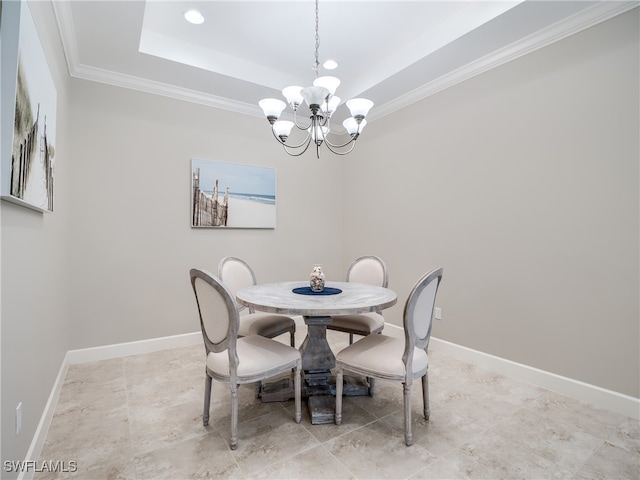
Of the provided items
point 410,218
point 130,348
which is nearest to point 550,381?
point 410,218

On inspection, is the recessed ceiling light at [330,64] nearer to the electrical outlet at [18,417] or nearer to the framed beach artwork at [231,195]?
the framed beach artwork at [231,195]

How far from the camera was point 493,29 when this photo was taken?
242 cm

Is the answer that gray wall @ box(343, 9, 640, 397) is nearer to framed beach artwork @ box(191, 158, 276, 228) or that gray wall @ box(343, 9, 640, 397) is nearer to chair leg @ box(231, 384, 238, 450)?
framed beach artwork @ box(191, 158, 276, 228)

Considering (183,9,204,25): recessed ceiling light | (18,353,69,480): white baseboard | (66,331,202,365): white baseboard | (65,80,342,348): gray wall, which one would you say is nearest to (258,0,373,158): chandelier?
(183,9,204,25): recessed ceiling light

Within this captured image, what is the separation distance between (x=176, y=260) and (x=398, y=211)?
2.43 m

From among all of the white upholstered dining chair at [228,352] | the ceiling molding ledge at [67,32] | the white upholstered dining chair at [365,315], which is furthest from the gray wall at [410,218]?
the white upholstered dining chair at [228,352]

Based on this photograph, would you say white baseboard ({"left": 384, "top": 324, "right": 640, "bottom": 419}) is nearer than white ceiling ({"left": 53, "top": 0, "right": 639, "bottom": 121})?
Yes

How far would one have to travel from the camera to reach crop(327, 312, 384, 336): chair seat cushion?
2570 millimetres

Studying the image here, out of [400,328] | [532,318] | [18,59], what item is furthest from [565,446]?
[18,59]

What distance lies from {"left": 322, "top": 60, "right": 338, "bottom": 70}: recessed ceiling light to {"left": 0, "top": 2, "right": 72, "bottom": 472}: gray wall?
83.2 inches

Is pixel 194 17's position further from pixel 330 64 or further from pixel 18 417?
pixel 18 417

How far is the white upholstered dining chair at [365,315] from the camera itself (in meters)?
2.60

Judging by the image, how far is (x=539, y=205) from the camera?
251 cm

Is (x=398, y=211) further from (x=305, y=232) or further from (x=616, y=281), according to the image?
(x=616, y=281)
